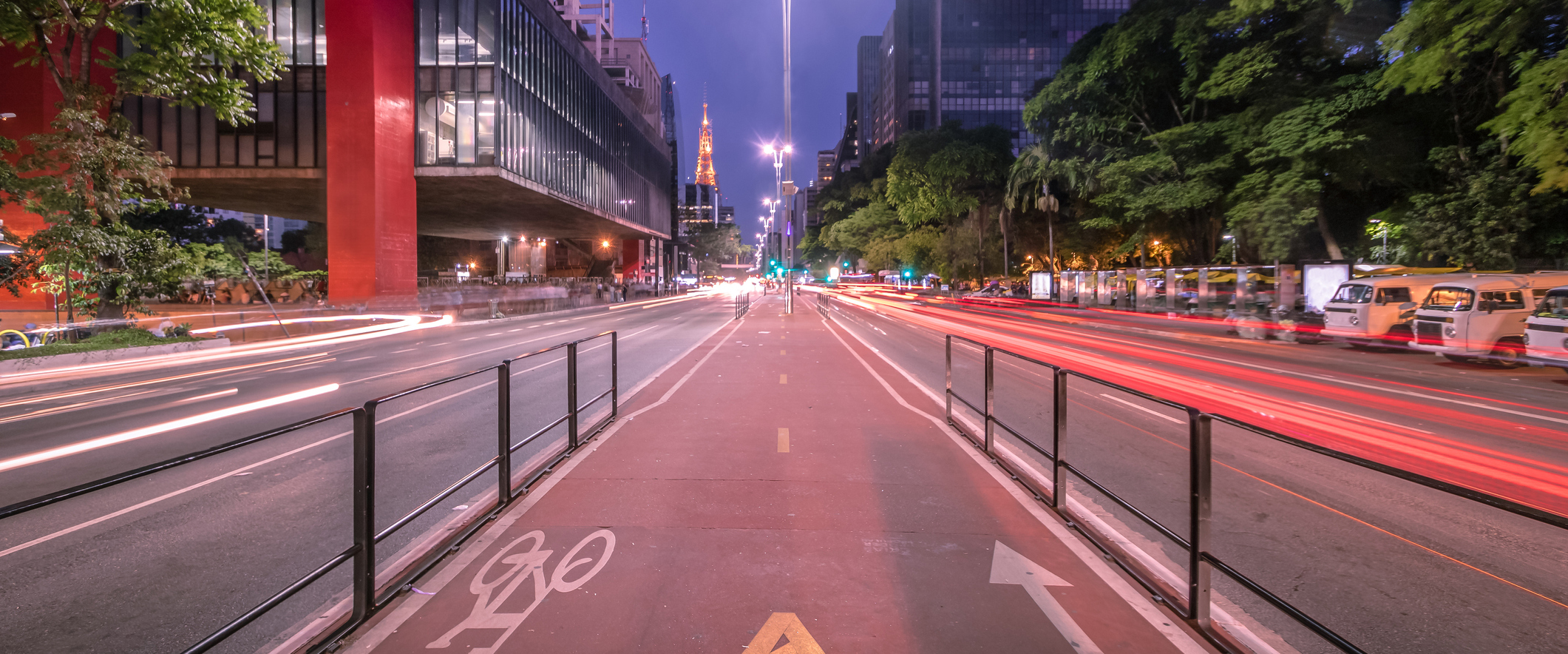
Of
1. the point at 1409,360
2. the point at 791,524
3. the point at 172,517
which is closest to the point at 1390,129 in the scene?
the point at 1409,360

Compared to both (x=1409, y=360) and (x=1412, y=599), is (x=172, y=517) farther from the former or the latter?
(x=1409, y=360)

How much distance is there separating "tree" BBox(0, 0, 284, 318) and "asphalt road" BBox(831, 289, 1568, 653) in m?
20.6

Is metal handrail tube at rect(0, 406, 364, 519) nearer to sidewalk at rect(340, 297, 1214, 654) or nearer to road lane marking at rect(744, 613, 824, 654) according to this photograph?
sidewalk at rect(340, 297, 1214, 654)

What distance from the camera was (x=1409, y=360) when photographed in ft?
57.5

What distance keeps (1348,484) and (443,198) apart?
47.6m

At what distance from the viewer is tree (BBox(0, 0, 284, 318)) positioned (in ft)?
56.1

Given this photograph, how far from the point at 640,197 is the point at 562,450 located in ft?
239

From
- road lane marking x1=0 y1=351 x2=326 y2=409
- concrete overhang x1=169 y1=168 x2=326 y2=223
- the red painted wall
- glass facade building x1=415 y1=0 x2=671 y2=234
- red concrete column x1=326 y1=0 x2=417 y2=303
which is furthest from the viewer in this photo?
glass facade building x1=415 y1=0 x2=671 y2=234

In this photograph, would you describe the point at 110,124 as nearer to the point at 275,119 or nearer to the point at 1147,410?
the point at 275,119

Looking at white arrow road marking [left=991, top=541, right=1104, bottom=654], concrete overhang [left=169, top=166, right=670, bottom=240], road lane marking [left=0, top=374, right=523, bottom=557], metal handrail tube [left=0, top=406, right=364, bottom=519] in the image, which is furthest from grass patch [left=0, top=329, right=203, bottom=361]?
white arrow road marking [left=991, top=541, right=1104, bottom=654]

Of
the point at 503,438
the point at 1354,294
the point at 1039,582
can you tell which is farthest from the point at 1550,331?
the point at 503,438

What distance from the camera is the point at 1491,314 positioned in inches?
642

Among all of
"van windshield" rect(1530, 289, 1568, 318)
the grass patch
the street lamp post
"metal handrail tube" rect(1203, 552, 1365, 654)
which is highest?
the street lamp post

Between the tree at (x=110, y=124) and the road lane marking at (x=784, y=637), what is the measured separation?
21770 millimetres
